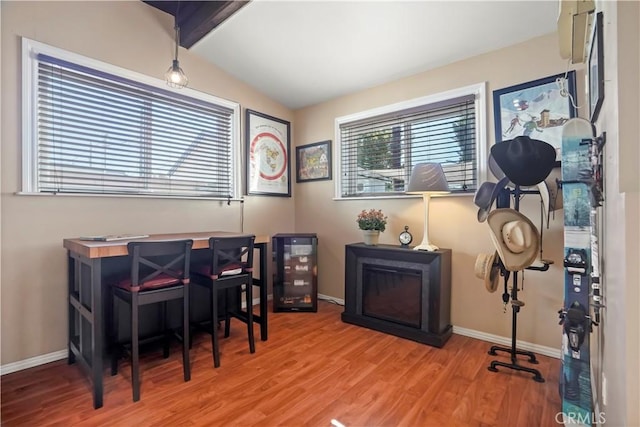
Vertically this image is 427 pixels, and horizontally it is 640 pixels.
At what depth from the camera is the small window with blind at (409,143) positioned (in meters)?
2.71

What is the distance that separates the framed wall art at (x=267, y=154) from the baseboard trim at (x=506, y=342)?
8.33 feet

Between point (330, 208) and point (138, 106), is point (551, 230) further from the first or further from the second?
point (138, 106)

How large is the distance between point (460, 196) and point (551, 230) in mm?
716

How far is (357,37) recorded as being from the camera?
102 inches

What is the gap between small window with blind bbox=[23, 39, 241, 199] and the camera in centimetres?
220

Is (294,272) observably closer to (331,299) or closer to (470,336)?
(331,299)

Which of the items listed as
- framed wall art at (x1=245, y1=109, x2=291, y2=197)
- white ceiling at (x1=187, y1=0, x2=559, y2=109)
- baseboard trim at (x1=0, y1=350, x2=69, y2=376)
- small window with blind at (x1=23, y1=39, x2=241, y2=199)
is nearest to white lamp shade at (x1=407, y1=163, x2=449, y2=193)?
white ceiling at (x1=187, y1=0, x2=559, y2=109)

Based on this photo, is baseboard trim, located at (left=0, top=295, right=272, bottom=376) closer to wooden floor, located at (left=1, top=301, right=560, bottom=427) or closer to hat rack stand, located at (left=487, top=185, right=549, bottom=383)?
wooden floor, located at (left=1, top=301, right=560, bottom=427)

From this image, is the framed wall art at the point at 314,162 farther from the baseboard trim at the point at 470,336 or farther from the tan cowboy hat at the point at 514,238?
the baseboard trim at the point at 470,336

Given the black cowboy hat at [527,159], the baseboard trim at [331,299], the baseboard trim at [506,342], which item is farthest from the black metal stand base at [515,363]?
the baseboard trim at [331,299]

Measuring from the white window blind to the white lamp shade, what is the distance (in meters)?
0.25

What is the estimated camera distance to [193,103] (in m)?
3.09

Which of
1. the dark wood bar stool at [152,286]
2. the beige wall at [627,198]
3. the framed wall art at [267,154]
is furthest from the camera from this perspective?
the framed wall art at [267,154]

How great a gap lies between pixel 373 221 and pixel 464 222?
84cm
